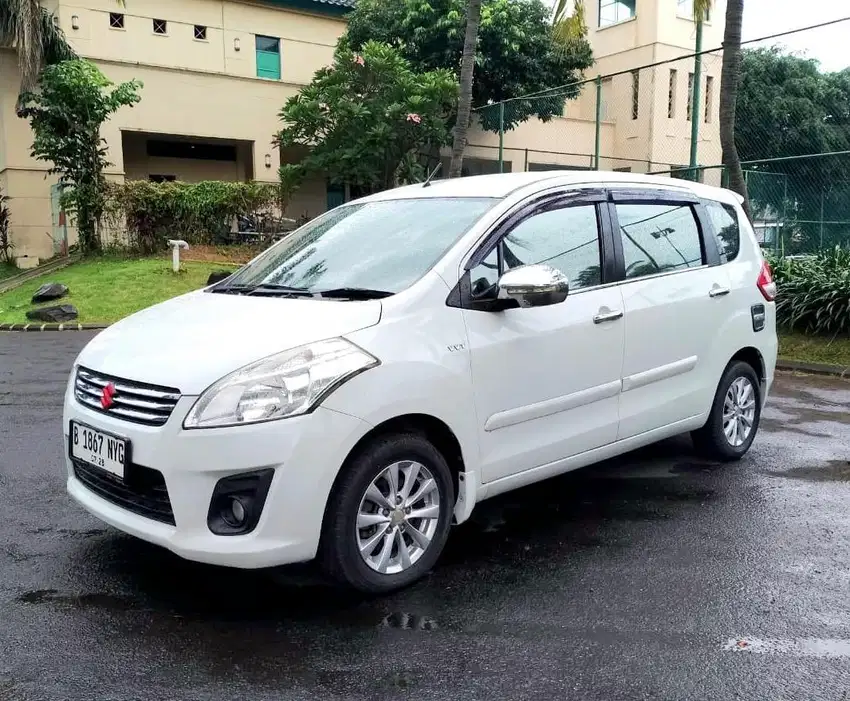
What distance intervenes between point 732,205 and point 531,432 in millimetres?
2626

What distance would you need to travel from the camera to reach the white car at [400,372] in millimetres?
3117

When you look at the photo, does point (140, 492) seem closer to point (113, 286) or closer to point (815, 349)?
point (815, 349)

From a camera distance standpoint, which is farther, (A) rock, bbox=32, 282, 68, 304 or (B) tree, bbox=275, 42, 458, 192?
(B) tree, bbox=275, 42, 458, 192

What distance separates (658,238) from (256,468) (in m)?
2.89

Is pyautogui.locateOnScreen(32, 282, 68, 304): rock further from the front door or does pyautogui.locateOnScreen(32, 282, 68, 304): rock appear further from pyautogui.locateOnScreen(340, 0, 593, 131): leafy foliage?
the front door

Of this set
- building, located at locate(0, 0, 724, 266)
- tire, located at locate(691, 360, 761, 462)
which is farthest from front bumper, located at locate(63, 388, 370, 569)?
building, located at locate(0, 0, 724, 266)

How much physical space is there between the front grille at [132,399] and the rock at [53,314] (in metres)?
11.0

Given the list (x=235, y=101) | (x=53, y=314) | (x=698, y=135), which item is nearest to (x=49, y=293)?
(x=53, y=314)

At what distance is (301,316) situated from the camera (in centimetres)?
349

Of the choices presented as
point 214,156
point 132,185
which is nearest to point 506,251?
point 132,185

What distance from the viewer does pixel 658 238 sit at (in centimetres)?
481

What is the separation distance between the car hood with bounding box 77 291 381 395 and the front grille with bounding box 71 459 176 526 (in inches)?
15.1

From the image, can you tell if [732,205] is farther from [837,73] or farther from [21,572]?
[837,73]

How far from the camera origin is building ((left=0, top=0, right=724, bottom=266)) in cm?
2161
